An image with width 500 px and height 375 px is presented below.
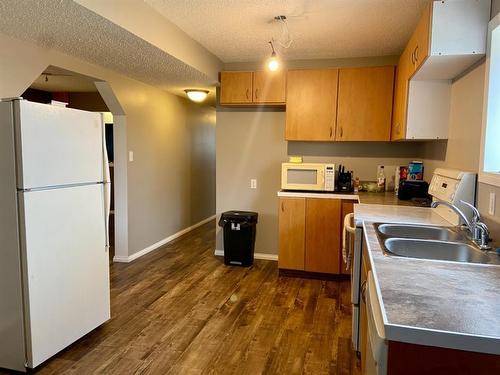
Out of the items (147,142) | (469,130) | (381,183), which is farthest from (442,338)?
(147,142)

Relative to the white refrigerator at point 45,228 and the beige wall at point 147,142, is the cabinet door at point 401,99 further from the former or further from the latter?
the beige wall at point 147,142

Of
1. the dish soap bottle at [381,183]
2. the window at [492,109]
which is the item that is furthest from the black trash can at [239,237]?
the window at [492,109]

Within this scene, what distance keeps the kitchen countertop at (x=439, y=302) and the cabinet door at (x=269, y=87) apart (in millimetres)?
2763

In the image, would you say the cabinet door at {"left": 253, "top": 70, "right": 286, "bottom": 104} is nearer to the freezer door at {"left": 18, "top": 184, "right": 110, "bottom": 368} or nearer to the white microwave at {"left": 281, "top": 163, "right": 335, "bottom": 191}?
the white microwave at {"left": 281, "top": 163, "right": 335, "bottom": 191}

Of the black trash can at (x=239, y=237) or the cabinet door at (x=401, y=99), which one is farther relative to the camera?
the black trash can at (x=239, y=237)

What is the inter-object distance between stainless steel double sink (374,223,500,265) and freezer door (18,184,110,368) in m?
1.87

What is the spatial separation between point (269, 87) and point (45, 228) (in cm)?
275

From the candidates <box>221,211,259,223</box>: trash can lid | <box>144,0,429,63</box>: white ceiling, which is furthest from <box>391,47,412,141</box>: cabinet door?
<box>221,211,259,223</box>: trash can lid

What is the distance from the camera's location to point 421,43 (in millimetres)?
2342

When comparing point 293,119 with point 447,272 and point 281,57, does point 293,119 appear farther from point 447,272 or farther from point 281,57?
point 447,272

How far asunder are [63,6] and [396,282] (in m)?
2.24

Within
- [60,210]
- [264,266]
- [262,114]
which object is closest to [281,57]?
[262,114]

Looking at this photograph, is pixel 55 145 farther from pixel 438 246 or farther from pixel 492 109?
pixel 492 109

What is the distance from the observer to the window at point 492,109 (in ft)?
6.38
